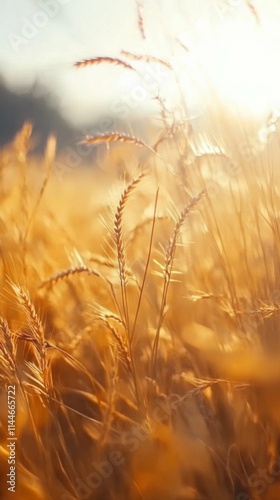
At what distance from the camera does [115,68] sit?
138 centimetres

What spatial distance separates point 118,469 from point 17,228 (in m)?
0.61

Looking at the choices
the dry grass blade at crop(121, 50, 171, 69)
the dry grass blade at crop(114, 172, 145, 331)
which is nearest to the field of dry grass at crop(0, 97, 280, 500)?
the dry grass blade at crop(114, 172, 145, 331)

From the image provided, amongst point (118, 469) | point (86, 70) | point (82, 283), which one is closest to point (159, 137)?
Answer: point (86, 70)

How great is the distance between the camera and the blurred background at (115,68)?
1.37 m

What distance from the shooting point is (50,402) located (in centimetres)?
134

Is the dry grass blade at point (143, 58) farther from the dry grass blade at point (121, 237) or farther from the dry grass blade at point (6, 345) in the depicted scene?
the dry grass blade at point (6, 345)

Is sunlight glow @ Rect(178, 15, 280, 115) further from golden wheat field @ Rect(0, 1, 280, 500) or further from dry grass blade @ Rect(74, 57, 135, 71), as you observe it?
dry grass blade @ Rect(74, 57, 135, 71)

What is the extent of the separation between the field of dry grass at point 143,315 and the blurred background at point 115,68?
2.5 inches

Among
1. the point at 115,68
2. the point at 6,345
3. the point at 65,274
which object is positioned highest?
the point at 115,68

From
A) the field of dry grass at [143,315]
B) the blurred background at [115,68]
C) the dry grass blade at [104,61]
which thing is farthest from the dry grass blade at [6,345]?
the dry grass blade at [104,61]

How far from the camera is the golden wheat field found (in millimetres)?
1353

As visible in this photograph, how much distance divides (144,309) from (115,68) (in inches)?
22.5

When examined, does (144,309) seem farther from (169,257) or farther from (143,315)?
(169,257)

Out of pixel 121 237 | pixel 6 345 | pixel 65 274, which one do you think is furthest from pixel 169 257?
pixel 6 345
